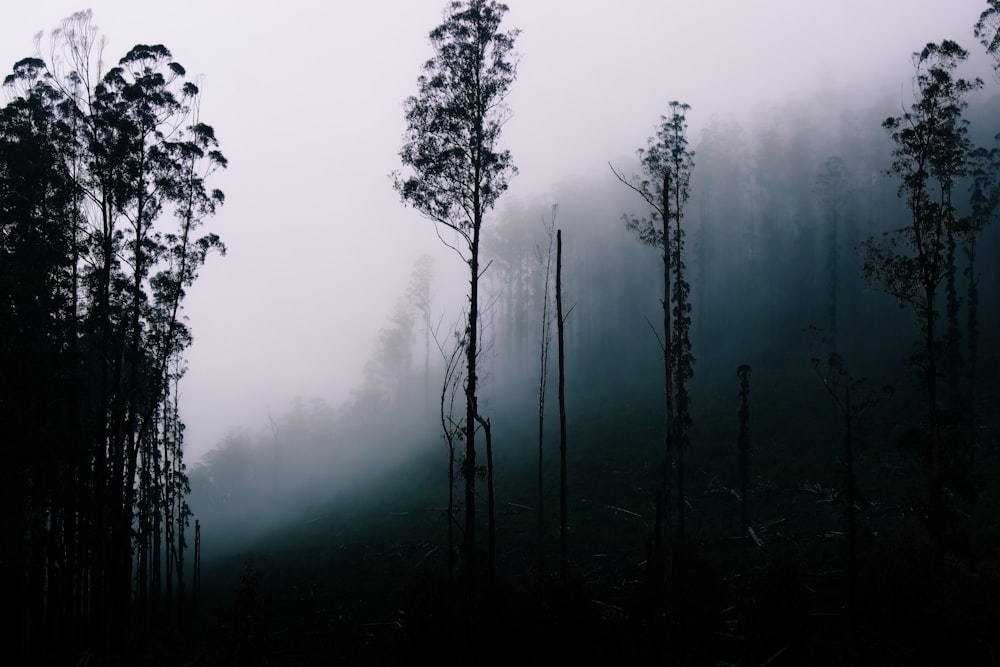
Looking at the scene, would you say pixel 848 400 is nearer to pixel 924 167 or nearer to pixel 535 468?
pixel 924 167

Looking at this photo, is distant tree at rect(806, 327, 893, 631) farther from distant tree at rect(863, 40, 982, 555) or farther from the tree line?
the tree line

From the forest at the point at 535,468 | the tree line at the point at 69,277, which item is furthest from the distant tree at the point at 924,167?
the tree line at the point at 69,277

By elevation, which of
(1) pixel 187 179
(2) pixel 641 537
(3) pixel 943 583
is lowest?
(2) pixel 641 537

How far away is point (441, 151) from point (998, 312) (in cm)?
5840

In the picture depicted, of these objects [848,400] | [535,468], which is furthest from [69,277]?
[535,468]

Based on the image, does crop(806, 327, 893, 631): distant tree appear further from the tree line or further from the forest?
the tree line

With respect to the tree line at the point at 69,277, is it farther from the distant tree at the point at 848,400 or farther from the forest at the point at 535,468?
the distant tree at the point at 848,400

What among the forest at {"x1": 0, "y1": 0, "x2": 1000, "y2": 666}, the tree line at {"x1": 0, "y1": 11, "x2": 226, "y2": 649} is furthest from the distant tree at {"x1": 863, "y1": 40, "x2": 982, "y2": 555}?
the tree line at {"x1": 0, "y1": 11, "x2": 226, "y2": 649}

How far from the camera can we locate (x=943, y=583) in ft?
44.8

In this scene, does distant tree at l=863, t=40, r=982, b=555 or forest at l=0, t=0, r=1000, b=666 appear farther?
distant tree at l=863, t=40, r=982, b=555

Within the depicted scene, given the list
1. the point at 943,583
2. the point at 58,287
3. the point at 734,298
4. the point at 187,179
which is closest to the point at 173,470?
the point at 58,287

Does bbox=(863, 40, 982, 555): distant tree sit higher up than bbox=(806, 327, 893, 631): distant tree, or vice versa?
bbox=(863, 40, 982, 555): distant tree

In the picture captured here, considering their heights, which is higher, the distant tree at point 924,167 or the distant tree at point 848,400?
the distant tree at point 924,167

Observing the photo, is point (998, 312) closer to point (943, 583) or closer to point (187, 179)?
point (943, 583)
